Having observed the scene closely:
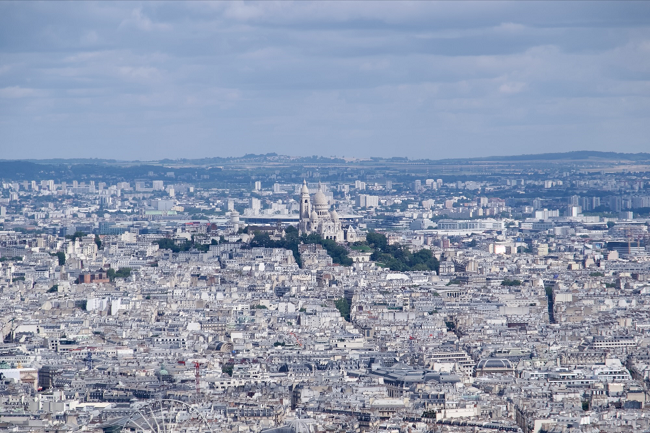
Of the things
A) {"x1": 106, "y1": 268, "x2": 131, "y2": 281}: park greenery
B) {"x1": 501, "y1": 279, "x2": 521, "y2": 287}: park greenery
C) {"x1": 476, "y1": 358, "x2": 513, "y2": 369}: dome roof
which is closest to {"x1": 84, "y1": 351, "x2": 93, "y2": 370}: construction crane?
{"x1": 476, "y1": 358, "x2": 513, "y2": 369}: dome roof

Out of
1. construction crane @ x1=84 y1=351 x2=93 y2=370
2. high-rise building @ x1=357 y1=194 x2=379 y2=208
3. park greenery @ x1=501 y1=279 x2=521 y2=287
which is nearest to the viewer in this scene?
construction crane @ x1=84 y1=351 x2=93 y2=370

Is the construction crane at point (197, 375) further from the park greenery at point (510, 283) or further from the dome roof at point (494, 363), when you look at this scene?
the park greenery at point (510, 283)

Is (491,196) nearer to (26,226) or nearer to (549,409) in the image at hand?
(26,226)

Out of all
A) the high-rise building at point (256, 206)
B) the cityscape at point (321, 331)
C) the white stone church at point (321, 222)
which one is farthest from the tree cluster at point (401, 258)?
the high-rise building at point (256, 206)

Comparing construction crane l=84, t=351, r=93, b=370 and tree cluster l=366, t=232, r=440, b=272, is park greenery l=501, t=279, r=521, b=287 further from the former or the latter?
construction crane l=84, t=351, r=93, b=370

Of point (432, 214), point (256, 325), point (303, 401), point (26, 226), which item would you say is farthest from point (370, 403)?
point (432, 214)

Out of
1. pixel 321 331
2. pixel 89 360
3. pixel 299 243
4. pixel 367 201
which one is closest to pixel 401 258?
pixel 299 243

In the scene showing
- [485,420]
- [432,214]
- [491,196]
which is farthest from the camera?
[491,196]

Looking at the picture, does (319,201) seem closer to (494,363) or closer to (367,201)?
(494,363)
